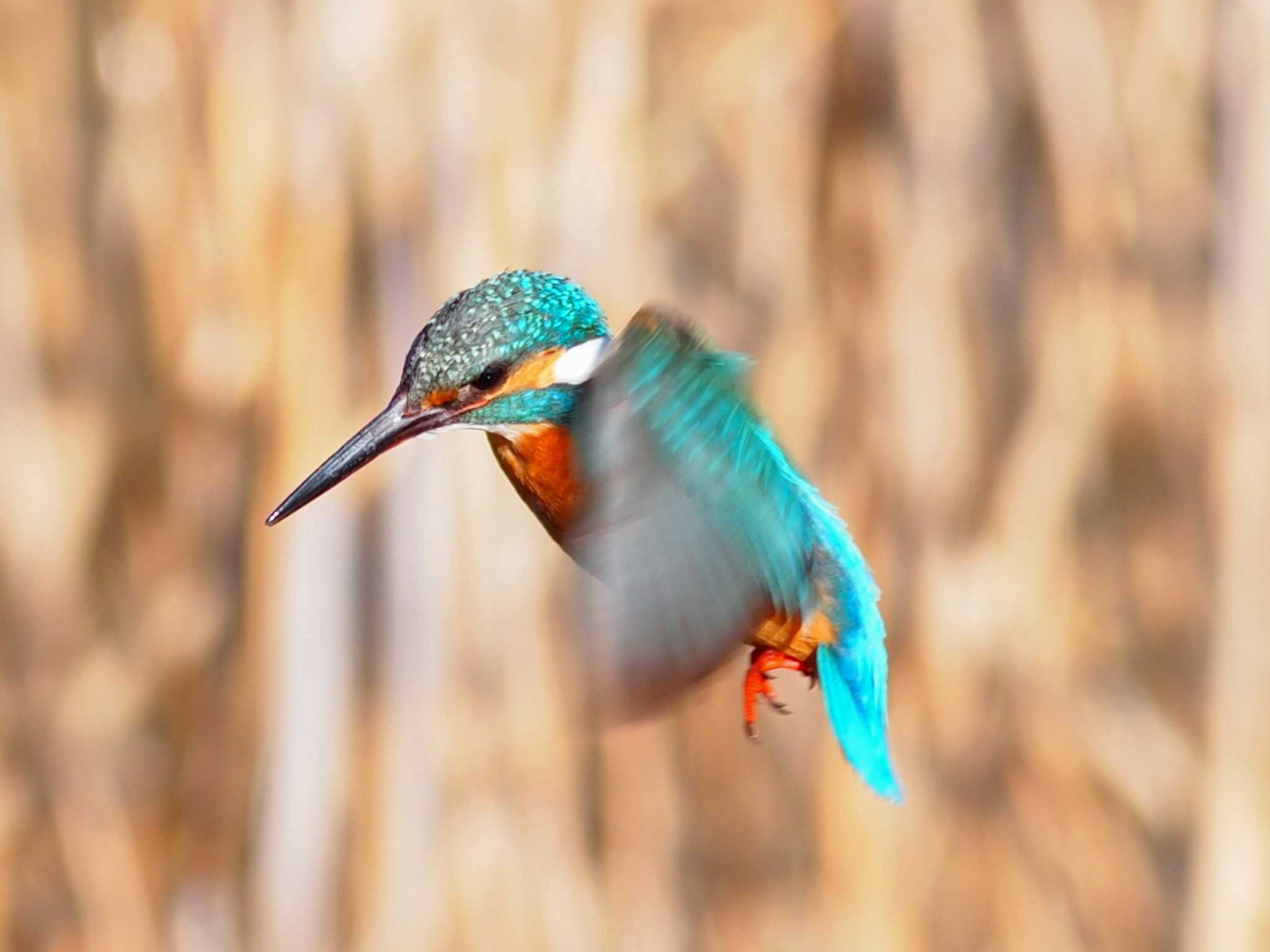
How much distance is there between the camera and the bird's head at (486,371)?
2.31 ft

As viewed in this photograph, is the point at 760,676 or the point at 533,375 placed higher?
the point at 533,375

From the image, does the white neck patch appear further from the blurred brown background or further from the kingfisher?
the blurred brown background

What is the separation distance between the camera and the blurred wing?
54 cm

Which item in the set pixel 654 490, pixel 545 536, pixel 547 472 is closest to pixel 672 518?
pixel 654 490

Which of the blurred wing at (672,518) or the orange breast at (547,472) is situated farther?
the orange breast at (547,472)

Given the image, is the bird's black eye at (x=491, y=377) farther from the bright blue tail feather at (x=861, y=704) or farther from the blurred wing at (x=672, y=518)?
the bright blue tail feather at (x=861, y=704)

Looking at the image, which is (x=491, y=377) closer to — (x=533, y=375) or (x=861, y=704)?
(x=533, y=375)

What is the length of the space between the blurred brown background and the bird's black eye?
568mm

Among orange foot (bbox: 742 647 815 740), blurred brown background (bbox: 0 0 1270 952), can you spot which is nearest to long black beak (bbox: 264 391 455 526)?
orange foot (bbox: 742 647 815 740)

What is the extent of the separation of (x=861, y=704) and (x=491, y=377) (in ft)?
0.80

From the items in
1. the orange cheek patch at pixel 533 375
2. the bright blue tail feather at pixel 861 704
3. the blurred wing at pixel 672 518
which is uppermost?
the orange cheek patch at pixel 533 375

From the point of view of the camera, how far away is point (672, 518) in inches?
23.5

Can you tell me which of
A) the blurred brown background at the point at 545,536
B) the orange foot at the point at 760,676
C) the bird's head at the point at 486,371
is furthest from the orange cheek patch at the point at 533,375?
the blurred brown background at the point at 545,536

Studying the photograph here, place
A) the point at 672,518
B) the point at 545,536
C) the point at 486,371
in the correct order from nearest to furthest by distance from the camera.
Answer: the point at 672,518 < the point at 486,371 < the point at 545,536
